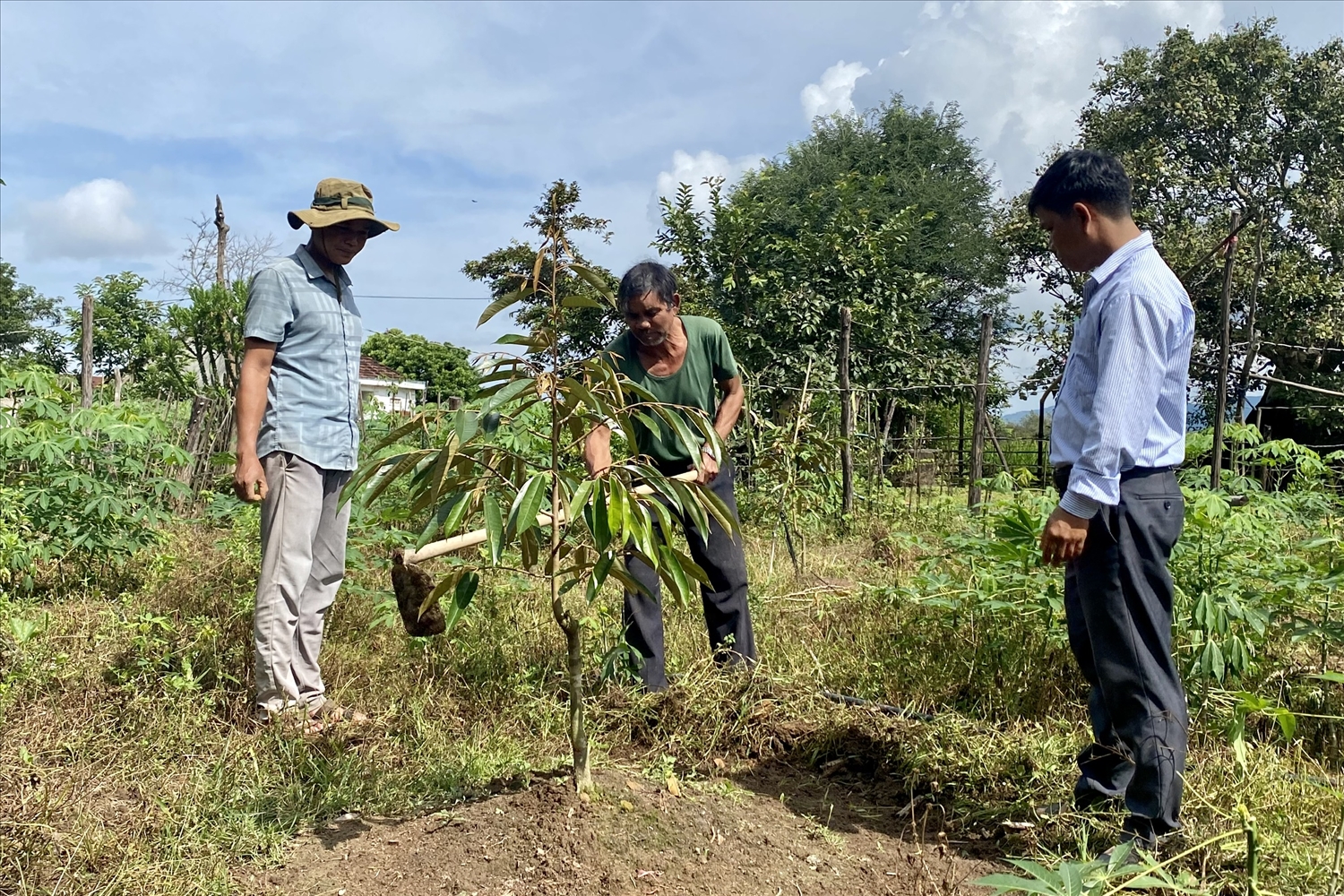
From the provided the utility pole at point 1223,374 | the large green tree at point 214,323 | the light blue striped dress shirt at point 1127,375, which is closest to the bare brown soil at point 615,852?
the light blue striped dress shirt at point 1127,375

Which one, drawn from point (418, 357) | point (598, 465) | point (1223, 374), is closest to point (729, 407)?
point (598, 465)

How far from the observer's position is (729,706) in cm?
288

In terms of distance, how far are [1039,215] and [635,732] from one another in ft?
6.03

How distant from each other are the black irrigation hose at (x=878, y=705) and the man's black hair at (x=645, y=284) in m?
1.37

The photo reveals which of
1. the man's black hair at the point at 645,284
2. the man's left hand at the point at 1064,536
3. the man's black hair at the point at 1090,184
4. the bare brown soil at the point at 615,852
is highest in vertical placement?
the man's black hair at the point at 1090,184

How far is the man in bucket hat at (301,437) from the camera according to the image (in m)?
2.87

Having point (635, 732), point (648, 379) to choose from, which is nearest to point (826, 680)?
point (635, 732)

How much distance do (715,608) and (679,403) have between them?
0.71 m

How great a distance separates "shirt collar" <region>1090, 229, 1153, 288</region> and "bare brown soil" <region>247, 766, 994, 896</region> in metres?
1.34

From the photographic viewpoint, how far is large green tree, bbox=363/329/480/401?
36.9 m

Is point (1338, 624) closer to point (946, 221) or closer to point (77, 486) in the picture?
point (77, 486)

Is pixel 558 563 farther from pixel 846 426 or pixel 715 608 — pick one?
pixel 846 426

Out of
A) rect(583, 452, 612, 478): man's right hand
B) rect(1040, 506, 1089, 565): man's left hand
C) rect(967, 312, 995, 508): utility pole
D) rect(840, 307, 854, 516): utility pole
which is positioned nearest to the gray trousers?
rect(583, 452, 612, 478): man's right hand

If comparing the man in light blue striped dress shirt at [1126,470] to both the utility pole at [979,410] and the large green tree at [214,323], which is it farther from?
the large green tree at [214,323]
